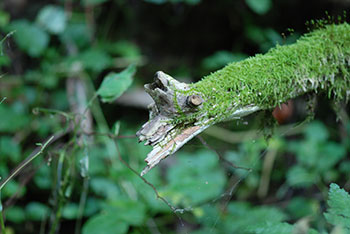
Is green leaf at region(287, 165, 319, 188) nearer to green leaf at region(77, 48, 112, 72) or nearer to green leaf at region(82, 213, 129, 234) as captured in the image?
green leaf at region(82, 213, 129, 234)

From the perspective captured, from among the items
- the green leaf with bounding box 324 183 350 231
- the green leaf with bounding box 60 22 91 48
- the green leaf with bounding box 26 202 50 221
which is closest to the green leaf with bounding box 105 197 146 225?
the green leaf with bounding box 26 202 50 221

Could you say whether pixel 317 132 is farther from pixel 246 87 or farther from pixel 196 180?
pixel 246 87

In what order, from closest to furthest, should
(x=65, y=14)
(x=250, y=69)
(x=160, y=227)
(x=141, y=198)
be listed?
1. (x=250, y=69)
2. (x=141, y=198)
3. (x=160, y=227)
4. (x=65, y=14)

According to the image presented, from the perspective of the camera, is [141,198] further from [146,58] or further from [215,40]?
[215,40]

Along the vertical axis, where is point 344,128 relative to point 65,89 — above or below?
below

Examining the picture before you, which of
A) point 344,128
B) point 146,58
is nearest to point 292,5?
point 344,128

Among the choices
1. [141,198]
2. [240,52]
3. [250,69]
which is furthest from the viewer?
[240,52]

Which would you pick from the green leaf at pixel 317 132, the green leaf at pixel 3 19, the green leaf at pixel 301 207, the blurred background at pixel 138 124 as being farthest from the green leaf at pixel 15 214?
the green leaf at pixel 317 132

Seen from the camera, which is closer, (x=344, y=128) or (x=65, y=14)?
(x=344, y=128)
